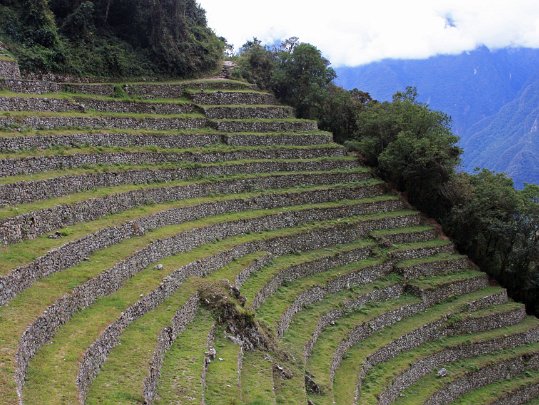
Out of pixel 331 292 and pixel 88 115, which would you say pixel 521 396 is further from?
pixel 88 115

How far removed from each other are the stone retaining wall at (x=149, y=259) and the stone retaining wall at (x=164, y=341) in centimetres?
99

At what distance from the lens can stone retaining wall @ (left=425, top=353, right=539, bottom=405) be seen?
24.6 m

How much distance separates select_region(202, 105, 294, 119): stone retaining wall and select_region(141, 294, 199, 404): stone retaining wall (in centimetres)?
1740

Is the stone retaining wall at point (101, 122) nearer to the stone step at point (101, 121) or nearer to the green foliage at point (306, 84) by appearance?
the stone step at point (101, 121)

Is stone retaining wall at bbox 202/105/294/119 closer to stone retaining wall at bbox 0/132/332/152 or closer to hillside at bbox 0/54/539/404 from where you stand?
hillside at bbox 0/54/539/404

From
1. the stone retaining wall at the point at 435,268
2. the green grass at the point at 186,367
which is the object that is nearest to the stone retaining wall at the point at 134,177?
the green grass at the point at 186,367

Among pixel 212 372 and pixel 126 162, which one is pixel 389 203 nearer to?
pixel 126 162

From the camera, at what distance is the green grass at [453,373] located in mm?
23156

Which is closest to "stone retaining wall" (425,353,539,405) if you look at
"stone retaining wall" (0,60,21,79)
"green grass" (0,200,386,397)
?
"green grass" (0,200,386,397)

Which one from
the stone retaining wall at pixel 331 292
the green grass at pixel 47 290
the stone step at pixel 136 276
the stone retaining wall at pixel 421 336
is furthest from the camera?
the stone retaining wall at pixel 421 336

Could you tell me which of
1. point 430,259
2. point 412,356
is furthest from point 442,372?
point 430,259

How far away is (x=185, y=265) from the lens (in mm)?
19391

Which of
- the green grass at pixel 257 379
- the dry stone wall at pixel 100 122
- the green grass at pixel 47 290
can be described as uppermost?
the dry stone wall at pixel 100 122

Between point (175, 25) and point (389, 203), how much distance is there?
20399 mm
